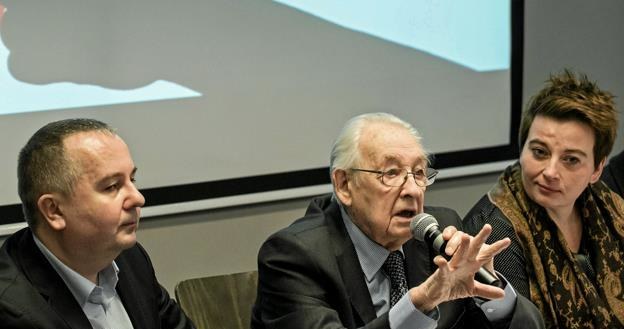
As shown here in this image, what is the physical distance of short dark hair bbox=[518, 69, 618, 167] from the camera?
3369 mm

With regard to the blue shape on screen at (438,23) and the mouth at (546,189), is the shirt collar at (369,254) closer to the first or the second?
the mouth at (546,189)

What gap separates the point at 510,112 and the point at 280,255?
87.3 inches

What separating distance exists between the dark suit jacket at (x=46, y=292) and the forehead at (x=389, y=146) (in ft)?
2.34

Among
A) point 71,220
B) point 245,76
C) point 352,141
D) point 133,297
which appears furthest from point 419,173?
point 245,76

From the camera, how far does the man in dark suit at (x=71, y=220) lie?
7.98 ft

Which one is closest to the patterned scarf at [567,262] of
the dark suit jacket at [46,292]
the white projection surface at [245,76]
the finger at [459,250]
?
the finger at [459,250]

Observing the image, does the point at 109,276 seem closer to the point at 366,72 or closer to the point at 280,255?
the point at 280,255

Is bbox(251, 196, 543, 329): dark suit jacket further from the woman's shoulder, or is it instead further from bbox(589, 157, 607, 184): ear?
bbox(589, 157, 607, 184): ear

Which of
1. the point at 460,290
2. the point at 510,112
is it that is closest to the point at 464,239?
the point at 460,290

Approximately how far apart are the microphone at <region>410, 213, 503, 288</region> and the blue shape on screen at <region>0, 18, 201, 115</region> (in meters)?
1.64

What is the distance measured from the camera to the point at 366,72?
14.4 ft

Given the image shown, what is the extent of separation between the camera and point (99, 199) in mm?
2461

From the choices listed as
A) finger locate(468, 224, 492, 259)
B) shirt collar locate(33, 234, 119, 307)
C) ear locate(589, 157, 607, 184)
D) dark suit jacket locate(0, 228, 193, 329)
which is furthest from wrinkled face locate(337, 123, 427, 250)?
ear locate(589, 157, 607, 184)

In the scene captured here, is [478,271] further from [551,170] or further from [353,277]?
[551,170]
